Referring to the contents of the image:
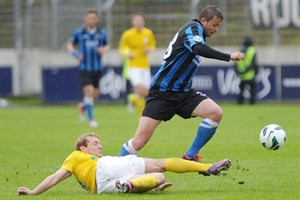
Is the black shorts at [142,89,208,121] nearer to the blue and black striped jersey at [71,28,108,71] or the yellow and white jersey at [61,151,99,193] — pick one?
the yellow and white jersey at [61,151,99,193]

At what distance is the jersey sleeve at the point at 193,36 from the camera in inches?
417

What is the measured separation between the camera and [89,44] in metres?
20.6

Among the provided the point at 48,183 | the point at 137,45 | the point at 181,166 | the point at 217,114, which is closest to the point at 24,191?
the point at 48,183

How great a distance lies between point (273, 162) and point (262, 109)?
43.2 feet

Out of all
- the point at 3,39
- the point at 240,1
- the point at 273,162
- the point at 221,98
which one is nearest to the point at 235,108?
the point at 221,98

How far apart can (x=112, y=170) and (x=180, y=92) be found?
1.90m

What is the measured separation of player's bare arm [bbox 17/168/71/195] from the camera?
9367 millimetres

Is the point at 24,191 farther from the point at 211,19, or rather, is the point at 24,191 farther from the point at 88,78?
the point at 88,78

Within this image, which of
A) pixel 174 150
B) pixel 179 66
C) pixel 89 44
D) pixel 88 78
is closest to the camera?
pixel 179 66

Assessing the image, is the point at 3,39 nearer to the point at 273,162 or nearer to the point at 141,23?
the point at 141,23

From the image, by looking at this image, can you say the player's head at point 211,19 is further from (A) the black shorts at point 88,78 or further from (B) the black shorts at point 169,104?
(A) the black shorts at point 88,78

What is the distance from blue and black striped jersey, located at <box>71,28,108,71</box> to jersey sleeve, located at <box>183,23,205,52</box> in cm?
985

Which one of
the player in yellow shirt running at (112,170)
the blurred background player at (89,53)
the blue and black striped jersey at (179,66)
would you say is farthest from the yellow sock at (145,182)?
the blurred background player at (89,53)

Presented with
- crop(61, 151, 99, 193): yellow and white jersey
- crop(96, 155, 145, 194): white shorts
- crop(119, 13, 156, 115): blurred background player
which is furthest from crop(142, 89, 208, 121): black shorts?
crop(119, 13, 156, 115): blurred background player
